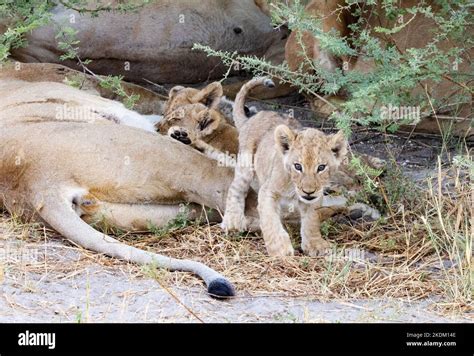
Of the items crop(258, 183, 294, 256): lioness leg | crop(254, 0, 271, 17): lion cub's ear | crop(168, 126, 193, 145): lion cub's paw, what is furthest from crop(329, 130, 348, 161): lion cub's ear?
crop(254, 0, 271, 17): lion cub's ear

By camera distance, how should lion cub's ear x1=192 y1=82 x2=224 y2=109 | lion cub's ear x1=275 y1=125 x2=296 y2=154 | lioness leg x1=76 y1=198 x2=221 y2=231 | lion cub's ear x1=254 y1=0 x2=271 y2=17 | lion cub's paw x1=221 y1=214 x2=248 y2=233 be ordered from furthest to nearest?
lion cub's ear x1=254 y1=0 x2=271 y2=17 → lion cub's ear x1=192 y1=82 x2=224 y2=109 → lion cub's paw x1=221 y1=214 x2=248 y2=233 → lioness leg x1=76 y1=198 x2=221 y2=231 → lion cub's ear x1=275 y1=125 x2=296 y2=154

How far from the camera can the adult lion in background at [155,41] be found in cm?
705

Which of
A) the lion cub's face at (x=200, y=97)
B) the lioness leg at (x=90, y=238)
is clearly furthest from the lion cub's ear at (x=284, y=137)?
the lion cub's face at (x=200, y=97)

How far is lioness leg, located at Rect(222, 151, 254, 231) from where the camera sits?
15.7 feet

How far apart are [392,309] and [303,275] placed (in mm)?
523

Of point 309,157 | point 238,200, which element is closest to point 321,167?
point 309,157

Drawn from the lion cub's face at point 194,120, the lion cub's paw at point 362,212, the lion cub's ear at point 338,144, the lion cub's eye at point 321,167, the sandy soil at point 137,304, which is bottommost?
the sandy soil at point 137,304

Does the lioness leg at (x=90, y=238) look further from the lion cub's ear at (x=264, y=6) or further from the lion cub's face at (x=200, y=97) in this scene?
the lion cub's ear at (x=264, y=6)

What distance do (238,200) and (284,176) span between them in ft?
1.51

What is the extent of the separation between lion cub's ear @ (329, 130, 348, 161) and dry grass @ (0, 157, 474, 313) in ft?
1.39

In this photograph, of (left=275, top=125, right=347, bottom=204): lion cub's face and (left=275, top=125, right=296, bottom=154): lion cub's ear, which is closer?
(left=275, top=125, right=347, bottom=204): lion cub's face

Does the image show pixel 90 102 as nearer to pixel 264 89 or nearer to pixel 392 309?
pixel 264 89

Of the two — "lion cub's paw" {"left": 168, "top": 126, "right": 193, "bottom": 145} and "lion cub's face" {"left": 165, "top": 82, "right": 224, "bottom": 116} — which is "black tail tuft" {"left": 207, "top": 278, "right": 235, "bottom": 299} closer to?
"lion cub's paw" {"left": 168, "top": 126, "right": 193, "bottom": 145}

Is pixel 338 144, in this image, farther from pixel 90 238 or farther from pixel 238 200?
pixel 90 238
